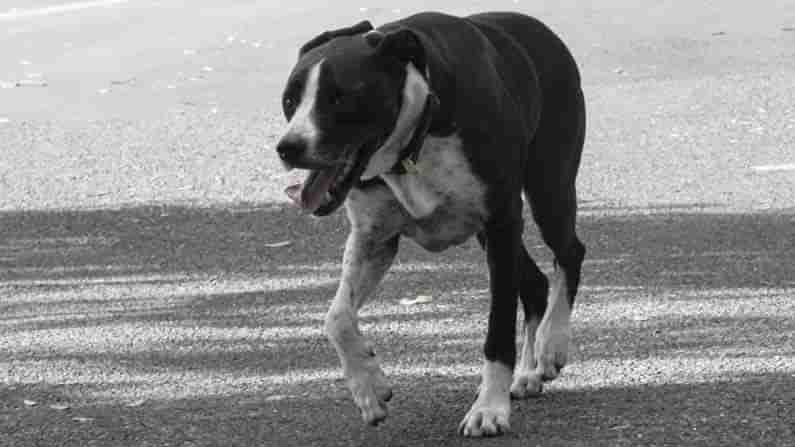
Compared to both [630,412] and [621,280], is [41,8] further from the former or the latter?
[630,412]

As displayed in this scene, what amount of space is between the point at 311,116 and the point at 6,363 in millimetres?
2274

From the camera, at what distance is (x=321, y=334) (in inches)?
275

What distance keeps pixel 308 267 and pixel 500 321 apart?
2642 mm

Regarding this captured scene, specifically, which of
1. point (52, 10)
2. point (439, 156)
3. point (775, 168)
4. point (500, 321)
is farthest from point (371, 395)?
point (52, 10)

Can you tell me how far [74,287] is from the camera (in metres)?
7.99

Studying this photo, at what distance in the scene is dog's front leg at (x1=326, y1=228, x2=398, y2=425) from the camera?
5500 mm

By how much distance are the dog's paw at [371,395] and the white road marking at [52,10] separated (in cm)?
1121

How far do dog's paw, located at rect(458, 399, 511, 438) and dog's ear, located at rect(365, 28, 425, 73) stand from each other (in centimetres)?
110

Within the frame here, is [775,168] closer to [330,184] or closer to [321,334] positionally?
[321,334]

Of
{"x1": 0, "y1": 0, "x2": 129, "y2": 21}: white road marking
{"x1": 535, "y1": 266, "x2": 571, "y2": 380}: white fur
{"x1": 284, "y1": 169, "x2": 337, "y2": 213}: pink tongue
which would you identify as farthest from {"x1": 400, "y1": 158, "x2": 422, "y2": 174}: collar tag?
{"x1": 0, "y1": 0, "x2": 129, "y2": 21}: white road marking

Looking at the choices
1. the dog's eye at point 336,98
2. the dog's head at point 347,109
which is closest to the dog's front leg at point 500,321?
the dog's head at point 347,109

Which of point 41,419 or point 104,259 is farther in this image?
point 104,259

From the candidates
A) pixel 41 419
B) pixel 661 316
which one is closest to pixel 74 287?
pixel 41 419

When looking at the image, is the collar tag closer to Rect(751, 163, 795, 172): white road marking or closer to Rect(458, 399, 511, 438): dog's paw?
Rect(458, 399, 511, 438): dog's paw
